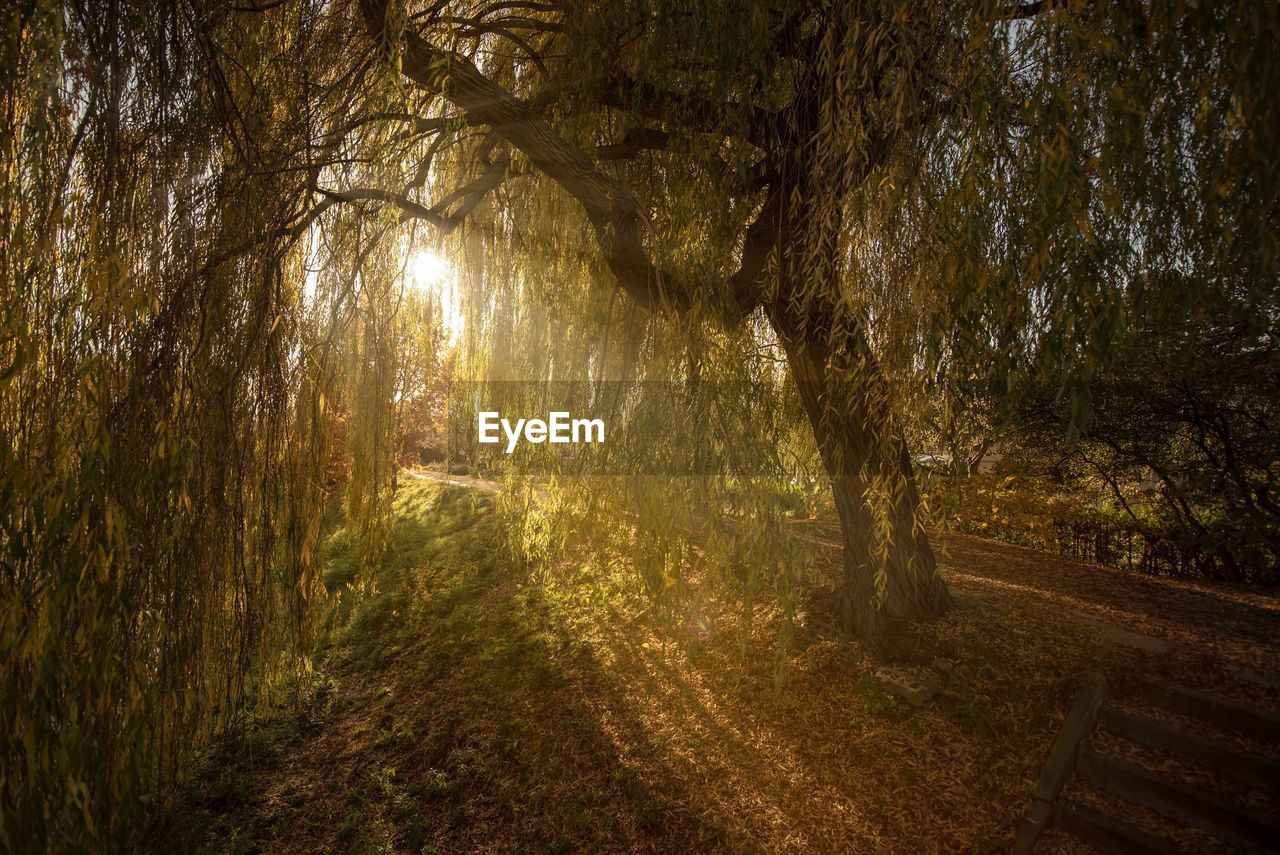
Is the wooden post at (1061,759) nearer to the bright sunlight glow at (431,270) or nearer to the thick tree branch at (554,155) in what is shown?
the thick tree branch at (554,155)

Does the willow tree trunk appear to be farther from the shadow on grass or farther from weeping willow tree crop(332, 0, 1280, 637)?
the shadow on grass

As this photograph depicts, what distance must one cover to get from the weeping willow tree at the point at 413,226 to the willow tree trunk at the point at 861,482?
4cm

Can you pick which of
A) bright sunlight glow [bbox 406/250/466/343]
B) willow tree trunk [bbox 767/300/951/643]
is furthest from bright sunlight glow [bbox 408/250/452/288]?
willow tree trunk [bbox 767/300/951/643]

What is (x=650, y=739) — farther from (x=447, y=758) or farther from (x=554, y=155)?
Answer: (x=554, y=155)

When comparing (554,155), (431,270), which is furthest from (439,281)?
(554,155)

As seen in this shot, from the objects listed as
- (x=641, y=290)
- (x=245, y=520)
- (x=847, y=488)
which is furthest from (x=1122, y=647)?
(x=245, y=520)

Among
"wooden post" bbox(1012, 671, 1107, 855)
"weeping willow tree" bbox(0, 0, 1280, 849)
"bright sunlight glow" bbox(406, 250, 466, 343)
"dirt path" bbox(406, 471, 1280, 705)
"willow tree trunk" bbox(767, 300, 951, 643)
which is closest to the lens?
"weeping willow tree" bbox(0, 0, 1280, 849)

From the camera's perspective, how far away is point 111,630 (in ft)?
6.02

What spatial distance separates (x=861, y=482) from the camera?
376 centimetres

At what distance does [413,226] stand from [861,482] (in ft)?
11.1

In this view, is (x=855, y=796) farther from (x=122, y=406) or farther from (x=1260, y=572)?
(x=1260, y=572)

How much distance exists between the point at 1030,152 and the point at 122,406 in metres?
3.26

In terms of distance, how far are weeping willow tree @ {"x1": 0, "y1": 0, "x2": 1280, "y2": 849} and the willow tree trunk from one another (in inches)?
1.7

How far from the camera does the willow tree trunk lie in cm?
295
